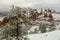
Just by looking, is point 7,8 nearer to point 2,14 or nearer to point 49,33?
point 2,14

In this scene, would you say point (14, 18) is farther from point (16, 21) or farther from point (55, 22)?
point (55, 22)

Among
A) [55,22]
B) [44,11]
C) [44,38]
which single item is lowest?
[44,38]

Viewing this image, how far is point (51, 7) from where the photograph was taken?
464cm

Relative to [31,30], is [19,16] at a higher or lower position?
higher

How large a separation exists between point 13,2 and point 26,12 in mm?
410

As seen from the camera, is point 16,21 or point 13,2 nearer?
point 16,21

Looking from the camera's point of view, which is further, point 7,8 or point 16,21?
point 7,8

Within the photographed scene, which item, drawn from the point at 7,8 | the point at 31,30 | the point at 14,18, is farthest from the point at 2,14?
the point at 31,30

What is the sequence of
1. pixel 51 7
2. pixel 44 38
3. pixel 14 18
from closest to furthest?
pixel 14 18, pixel 44 38, pixel 51 7

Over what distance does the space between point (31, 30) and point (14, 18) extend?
549 millimetres

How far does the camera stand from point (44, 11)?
4.56 m

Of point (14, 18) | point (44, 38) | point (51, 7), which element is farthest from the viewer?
point (51, 7)

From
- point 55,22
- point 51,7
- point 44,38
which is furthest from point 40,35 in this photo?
point 51,7

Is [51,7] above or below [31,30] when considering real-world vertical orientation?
above
